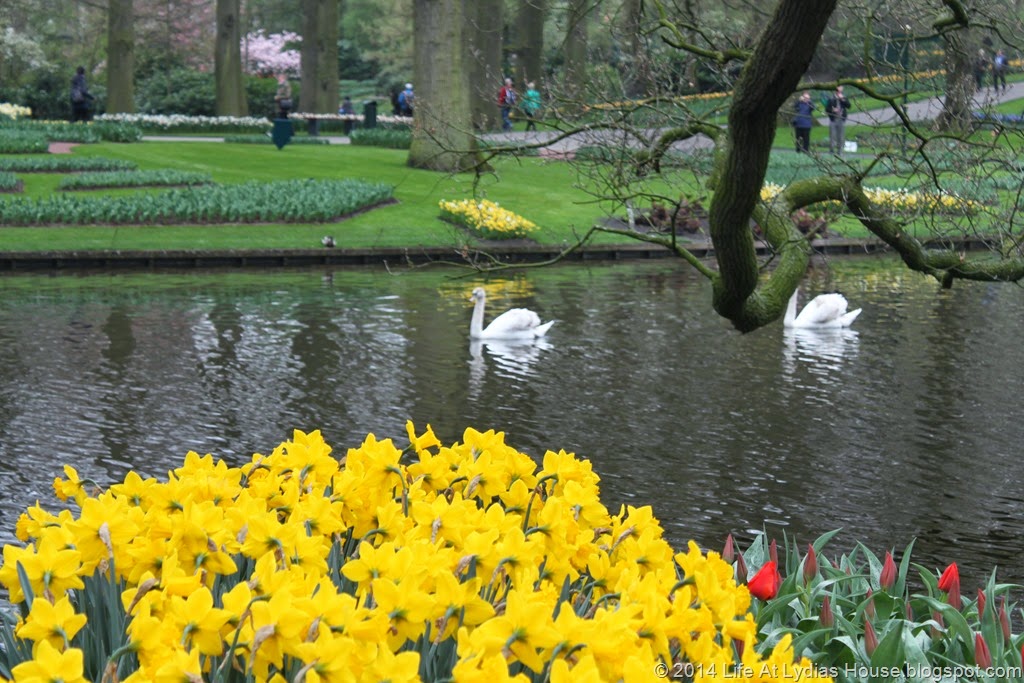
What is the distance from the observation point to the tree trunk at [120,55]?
43094 mm

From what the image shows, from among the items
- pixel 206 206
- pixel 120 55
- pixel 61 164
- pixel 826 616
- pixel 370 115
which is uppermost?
pixel 120 55

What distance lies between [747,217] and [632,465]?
14.8ft

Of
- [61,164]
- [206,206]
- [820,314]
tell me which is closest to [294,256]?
[206,206]

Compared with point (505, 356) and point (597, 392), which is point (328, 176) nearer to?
point (505, 356)

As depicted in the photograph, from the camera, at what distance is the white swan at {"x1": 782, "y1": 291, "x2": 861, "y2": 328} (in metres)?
18.8

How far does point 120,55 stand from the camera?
43.8 metres

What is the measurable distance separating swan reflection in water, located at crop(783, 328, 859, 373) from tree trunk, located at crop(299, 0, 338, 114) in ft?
102

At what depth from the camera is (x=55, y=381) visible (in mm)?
14266

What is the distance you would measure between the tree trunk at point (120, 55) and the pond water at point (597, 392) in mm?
22616

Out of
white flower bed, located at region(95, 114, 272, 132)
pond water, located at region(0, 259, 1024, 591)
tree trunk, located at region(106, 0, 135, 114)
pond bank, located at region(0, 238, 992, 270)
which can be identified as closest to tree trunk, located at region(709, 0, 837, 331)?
pond water, located at region(0, 259, 1024, 591)

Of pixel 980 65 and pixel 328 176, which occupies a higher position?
pixel 980 65

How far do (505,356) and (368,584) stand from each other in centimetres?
1302

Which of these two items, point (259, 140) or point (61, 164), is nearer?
point (61, 164)

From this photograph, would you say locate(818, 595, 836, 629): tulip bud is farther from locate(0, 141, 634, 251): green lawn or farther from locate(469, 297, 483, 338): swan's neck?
Answer: locate(0, 141, 634, 251): green lawn
